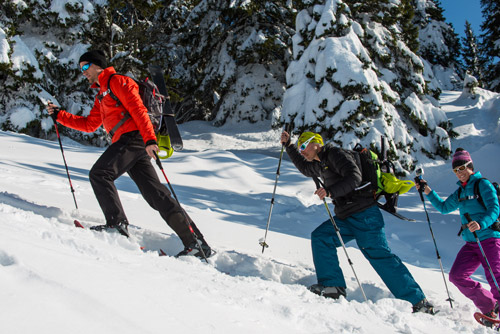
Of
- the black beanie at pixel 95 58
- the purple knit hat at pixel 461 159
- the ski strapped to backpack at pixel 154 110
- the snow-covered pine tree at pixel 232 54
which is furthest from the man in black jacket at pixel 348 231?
the snow-covered pine tree at pixel 232 54

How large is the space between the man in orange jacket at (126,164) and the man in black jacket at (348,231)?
1.18 m

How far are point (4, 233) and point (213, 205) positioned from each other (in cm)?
616

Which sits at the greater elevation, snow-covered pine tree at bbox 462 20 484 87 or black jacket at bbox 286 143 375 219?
snow-covered pine tree at bbox 462 20 484 87

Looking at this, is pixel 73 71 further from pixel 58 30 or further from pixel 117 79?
pixel 117 79

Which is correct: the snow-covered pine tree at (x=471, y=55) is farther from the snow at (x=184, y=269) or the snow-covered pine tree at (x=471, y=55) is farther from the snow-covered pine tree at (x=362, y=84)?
the snow at (x=184, y=269)

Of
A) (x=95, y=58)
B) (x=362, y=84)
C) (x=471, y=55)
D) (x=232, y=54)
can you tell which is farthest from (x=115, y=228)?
(x=471, y=55)

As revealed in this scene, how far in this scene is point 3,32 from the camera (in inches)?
514

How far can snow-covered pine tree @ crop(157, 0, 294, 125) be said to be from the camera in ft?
73.6

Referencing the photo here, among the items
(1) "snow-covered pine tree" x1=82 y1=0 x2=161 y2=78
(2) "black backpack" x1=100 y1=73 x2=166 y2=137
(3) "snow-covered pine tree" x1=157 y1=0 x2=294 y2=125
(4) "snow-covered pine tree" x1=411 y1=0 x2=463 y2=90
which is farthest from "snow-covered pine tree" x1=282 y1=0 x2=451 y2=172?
(4) "snow-covered pine tree" x1=411 y1=0 x2=463 y2=90

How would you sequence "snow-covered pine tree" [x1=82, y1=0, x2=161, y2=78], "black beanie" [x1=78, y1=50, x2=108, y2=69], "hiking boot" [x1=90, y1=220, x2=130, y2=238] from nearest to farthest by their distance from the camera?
"hiking boot" [x1=90, y1=220, x2=130, y2=238] → "black beanie" [x1=78, y1=50, x2=108, y2=69] → "snow-covered pine tree" [x1=82, y1=0, x2=161, y2=78]

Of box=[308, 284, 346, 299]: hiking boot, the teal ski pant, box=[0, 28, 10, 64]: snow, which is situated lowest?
box=[308, 284, 346, 299]: hiking boot

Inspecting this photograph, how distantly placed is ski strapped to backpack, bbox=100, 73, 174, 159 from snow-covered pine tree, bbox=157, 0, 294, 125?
18471 millimetres

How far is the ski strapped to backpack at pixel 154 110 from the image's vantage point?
12.0 feet

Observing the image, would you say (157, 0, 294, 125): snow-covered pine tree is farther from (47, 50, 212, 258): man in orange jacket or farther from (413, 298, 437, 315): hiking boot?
(413, 298, 437, 315): hiking boot
